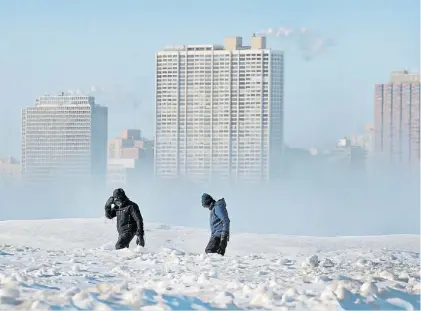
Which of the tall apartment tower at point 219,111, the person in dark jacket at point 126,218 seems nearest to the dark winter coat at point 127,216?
the person in dark jacket at point 126,218

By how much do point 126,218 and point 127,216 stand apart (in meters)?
0.03

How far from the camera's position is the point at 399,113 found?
13350 centimetres

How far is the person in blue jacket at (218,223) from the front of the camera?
12930mm

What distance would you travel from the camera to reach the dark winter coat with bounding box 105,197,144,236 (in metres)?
13.1

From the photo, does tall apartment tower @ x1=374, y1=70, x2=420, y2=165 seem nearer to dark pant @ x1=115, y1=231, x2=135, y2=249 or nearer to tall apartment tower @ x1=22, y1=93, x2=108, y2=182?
tall apartment tower @ x1=22, y1=93, x2=108, y2=182

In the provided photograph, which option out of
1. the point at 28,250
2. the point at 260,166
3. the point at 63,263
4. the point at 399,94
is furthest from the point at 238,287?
the point at 399,94

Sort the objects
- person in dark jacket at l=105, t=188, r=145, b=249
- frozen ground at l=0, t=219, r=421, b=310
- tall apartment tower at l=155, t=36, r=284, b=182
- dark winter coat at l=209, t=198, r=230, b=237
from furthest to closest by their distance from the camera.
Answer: tall apartment tower at l=155, t=36, r=284, b=182 < person in dark jacket at l=105, t=188, r=145, b=249 < dark winter coat at l=209, t=198, r=230, b=237 < frozen ground at l=0, t=219, r=421, b=310

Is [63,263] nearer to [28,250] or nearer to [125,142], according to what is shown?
[28,250]

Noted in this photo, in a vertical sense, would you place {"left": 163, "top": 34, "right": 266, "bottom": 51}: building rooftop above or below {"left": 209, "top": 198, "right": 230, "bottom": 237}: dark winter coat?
above

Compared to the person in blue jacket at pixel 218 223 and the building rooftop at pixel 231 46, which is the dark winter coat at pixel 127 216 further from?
the building rooftop at pixel 231 46

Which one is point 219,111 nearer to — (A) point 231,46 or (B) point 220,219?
(A) point 231,46

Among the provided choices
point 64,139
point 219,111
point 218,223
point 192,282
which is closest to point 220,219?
point 218,223

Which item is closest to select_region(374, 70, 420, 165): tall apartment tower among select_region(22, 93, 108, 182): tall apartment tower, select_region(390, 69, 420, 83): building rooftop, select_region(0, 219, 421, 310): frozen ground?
select_region(390, 69, 420, 83): building rooftop

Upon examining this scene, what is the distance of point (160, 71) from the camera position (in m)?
134
